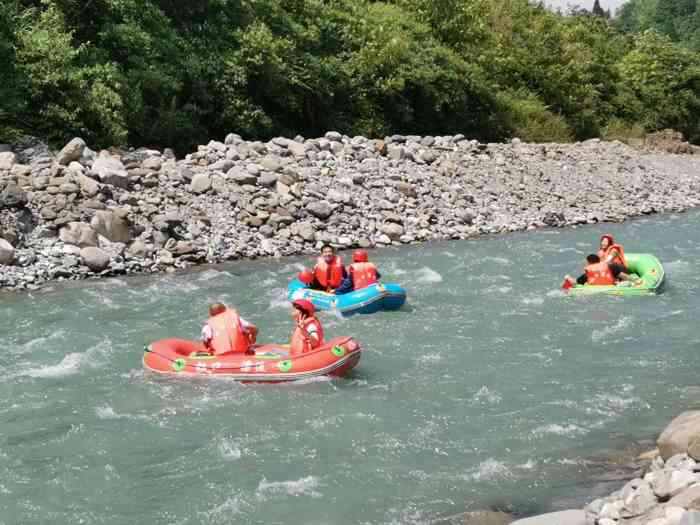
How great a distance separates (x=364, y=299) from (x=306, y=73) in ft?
47.5

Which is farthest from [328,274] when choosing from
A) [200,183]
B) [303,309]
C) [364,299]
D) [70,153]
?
[70,153]

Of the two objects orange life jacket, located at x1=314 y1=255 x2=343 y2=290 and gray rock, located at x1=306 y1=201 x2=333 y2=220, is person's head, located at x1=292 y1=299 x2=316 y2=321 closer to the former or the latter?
orange life jacket, located at x1=314 y1=255 x2=343 y2=290

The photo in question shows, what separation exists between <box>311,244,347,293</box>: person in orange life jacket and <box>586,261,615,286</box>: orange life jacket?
3.96 m

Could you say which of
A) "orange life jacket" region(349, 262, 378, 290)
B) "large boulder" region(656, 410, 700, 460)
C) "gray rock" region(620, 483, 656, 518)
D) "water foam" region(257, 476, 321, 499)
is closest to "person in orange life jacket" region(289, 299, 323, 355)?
"water foam" region(257, 476, 321, 499)

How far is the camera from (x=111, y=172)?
17.0m

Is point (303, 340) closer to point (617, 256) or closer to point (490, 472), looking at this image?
point (490, 472)

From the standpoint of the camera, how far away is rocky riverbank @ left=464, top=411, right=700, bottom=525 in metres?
5.35

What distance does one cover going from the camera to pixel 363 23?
29922 mm

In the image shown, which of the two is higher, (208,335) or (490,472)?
(208,335)

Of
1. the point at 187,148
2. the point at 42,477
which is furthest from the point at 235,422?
the point at 187,148

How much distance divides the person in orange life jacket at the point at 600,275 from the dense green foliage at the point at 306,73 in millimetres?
11226

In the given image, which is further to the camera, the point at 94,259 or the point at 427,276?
the point at 427,276

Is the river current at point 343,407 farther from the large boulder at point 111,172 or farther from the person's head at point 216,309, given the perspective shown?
the large boulder at point 111,172

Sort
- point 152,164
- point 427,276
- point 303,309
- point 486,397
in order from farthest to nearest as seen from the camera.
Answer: point 152,164, point 427,276, point 303,309, point 486,397
